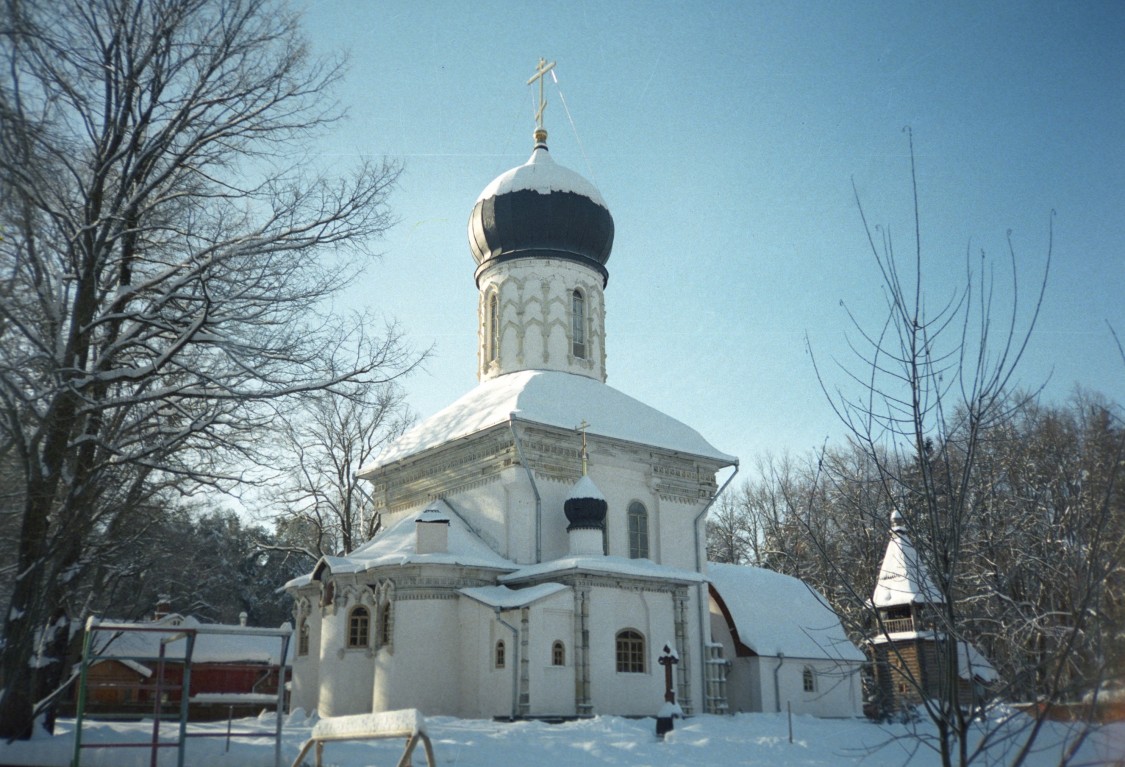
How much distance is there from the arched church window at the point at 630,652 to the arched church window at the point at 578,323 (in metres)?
7.66

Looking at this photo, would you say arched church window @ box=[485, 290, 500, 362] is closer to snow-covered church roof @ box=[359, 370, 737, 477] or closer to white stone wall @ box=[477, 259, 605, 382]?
white stone wall @ box=[477, 259, 605, 382]

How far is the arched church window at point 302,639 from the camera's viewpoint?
67.3 feet

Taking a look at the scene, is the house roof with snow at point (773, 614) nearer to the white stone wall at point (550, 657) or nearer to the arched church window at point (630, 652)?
the arched church window at point (630, 652)

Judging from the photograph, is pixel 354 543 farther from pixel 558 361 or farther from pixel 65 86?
pixel 65 86

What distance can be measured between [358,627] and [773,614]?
10.4 meters

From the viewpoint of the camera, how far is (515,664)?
1750 centimetres

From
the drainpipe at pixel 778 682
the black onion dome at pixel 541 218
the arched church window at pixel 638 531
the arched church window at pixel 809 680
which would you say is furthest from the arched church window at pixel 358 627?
the arched church window at pixel 809 680

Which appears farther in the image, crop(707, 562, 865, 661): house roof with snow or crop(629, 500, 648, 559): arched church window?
crop(707, 562, 865, 661): house roof with snow

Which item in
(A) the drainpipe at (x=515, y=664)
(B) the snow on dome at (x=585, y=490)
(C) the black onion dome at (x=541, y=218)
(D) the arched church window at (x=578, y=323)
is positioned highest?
(C) the black onion dome at (x=541, y=218)

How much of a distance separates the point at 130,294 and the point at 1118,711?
434 inches

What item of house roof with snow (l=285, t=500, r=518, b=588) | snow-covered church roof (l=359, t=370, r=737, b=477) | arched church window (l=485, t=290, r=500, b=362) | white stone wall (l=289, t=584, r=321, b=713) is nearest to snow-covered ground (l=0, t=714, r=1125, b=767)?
white stone wall (l=289, t=584, r=321, b=713)

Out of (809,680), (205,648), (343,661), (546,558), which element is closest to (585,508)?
(546,558)

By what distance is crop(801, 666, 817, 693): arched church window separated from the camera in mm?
22859

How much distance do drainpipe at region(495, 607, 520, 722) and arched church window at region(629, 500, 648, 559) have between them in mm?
4574
